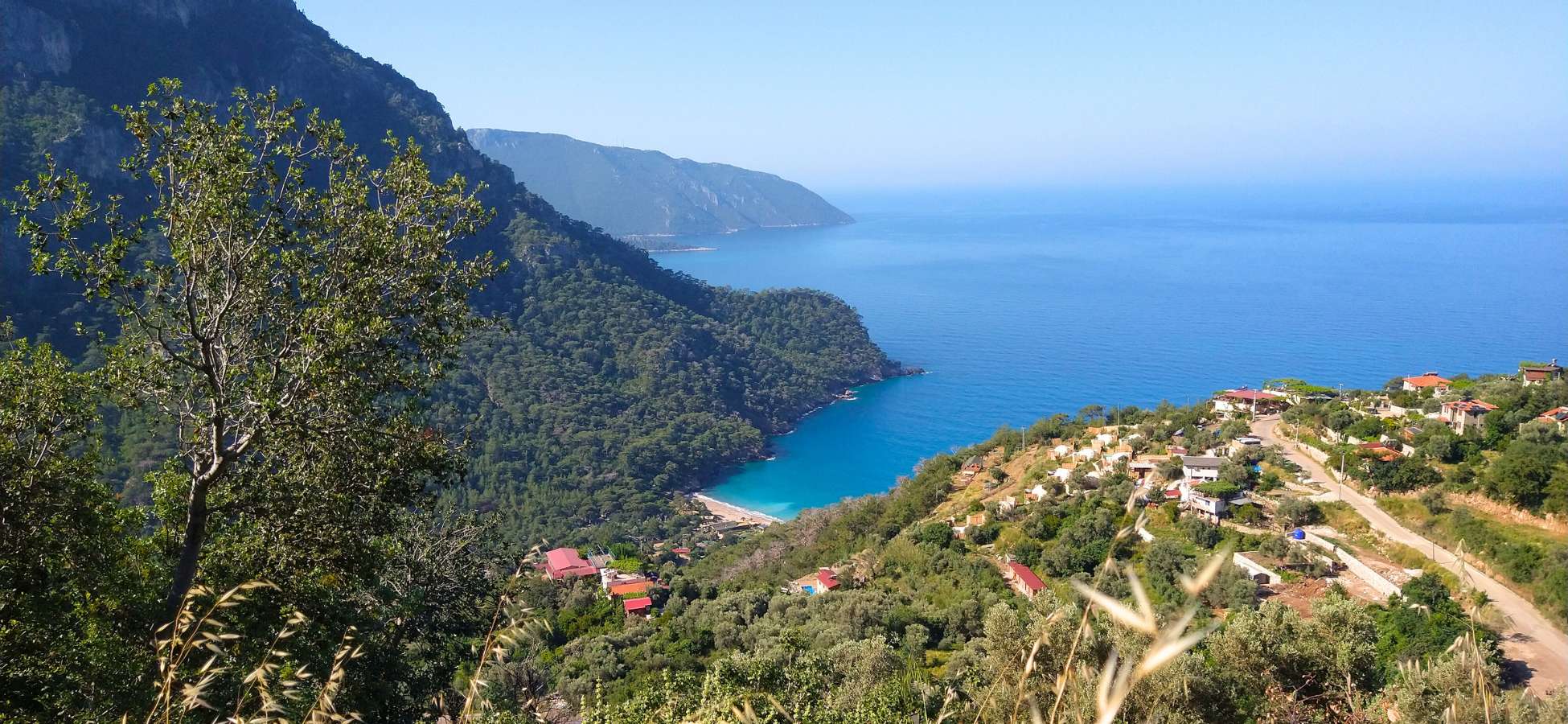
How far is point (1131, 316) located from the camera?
72625 millimetres

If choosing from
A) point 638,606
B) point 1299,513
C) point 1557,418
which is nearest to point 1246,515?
point 1299,513

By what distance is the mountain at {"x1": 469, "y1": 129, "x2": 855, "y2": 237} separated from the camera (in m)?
156

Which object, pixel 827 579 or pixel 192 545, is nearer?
pixel 192 545

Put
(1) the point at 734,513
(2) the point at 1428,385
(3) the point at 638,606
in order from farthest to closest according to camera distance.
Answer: (1) the point at 734,513
(2) the point at 1428,385
(3) the point at 638,606

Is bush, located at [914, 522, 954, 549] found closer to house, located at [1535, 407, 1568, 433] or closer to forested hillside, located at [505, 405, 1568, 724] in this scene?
forested hillside, located at [505, 405, 1568, 724]

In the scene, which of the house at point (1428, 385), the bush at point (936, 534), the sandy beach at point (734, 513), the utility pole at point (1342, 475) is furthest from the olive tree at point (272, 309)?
the sandy beach at point (734, 513)

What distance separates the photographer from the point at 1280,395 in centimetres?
2628

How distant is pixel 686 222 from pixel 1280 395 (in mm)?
145399

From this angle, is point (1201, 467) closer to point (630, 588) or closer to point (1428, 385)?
point (1428, 385)

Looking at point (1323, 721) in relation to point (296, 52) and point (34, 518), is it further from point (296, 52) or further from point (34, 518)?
point (296, 52)

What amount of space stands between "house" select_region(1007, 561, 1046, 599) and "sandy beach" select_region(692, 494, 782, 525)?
19.0m

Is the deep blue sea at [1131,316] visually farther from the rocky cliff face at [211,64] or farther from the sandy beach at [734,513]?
the rocky cliff face at [211,64]

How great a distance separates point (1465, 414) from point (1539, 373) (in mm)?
6159

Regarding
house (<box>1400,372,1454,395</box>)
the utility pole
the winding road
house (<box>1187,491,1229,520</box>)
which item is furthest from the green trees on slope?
house (<box>1400,372,1454,395</box>)
